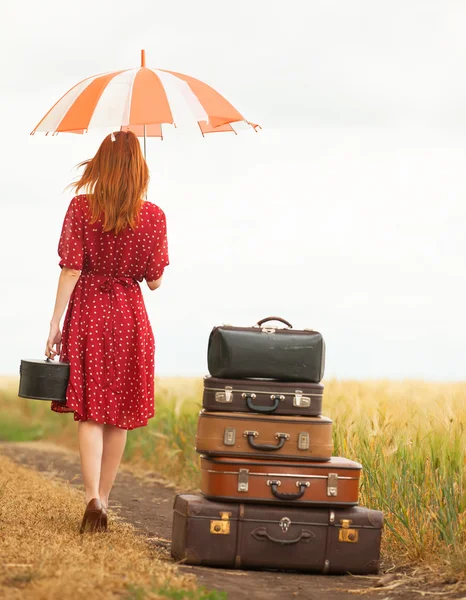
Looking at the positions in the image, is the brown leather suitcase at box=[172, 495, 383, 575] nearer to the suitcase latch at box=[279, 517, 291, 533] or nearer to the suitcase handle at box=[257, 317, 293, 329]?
the suitcase latch at box=[279, 517, 291, 533]

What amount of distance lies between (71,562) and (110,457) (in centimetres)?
128

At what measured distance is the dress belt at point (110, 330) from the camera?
5109 millimetres

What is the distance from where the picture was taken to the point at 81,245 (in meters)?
5.07

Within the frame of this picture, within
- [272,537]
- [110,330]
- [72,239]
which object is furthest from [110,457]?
[72,239]

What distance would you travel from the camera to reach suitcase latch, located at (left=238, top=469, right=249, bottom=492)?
462 centimetres

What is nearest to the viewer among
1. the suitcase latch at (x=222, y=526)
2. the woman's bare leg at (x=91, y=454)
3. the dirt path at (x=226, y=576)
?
the dirt path at (x=226, y=576)

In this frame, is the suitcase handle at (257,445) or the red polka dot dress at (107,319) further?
the red polka dot dress at (107,319)

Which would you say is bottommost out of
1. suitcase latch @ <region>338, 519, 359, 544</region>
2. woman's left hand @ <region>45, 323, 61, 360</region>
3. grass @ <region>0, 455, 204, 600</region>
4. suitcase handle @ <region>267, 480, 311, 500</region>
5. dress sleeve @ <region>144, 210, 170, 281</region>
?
grass @ <region>0, 455, 204, 600</region>

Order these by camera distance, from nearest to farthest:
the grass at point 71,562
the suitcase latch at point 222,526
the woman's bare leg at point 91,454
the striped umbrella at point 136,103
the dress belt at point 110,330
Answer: the grass at point 71,562, the suitcase latch at point 222,526, the woman's bare leg at point 91,454, the dress belt at point 110,330, the striped umbrella at point 136,103

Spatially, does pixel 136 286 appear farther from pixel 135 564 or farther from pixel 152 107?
pixel 135 564

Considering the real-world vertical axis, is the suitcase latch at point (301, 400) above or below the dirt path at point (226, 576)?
above

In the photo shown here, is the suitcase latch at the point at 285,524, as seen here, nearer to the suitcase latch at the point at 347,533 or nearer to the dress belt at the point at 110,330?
the suitcase latch at the point at 347,533

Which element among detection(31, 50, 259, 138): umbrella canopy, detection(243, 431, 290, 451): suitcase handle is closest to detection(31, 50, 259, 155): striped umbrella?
detection(31, 50, 259, 138): umbrella canopy

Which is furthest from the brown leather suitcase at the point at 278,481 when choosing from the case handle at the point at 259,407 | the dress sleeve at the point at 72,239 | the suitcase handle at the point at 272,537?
the dress sleeve at the point at 72,239
